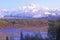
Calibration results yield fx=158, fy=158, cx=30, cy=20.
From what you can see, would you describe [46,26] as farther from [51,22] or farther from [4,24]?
[4,24]

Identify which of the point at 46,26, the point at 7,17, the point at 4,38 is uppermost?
the point at 7,17

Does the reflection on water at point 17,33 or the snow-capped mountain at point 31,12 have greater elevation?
the snow-capped mountain at point 31,12

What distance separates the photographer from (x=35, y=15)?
129 inches

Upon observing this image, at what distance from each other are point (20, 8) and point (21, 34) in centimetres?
55

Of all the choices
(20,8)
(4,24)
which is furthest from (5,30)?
(20,8)

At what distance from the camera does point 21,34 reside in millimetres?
3322

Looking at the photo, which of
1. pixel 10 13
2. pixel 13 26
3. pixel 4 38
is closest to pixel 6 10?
pixel 10 13

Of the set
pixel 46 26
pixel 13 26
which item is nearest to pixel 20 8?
pixel 13 26

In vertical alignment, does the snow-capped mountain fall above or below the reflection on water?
above

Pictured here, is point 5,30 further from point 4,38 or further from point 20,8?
point 20,8

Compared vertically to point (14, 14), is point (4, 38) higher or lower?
lower

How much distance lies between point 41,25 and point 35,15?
0.84ft

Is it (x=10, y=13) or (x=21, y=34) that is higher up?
(x=10, y=13)

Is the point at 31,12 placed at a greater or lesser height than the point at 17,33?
greater
